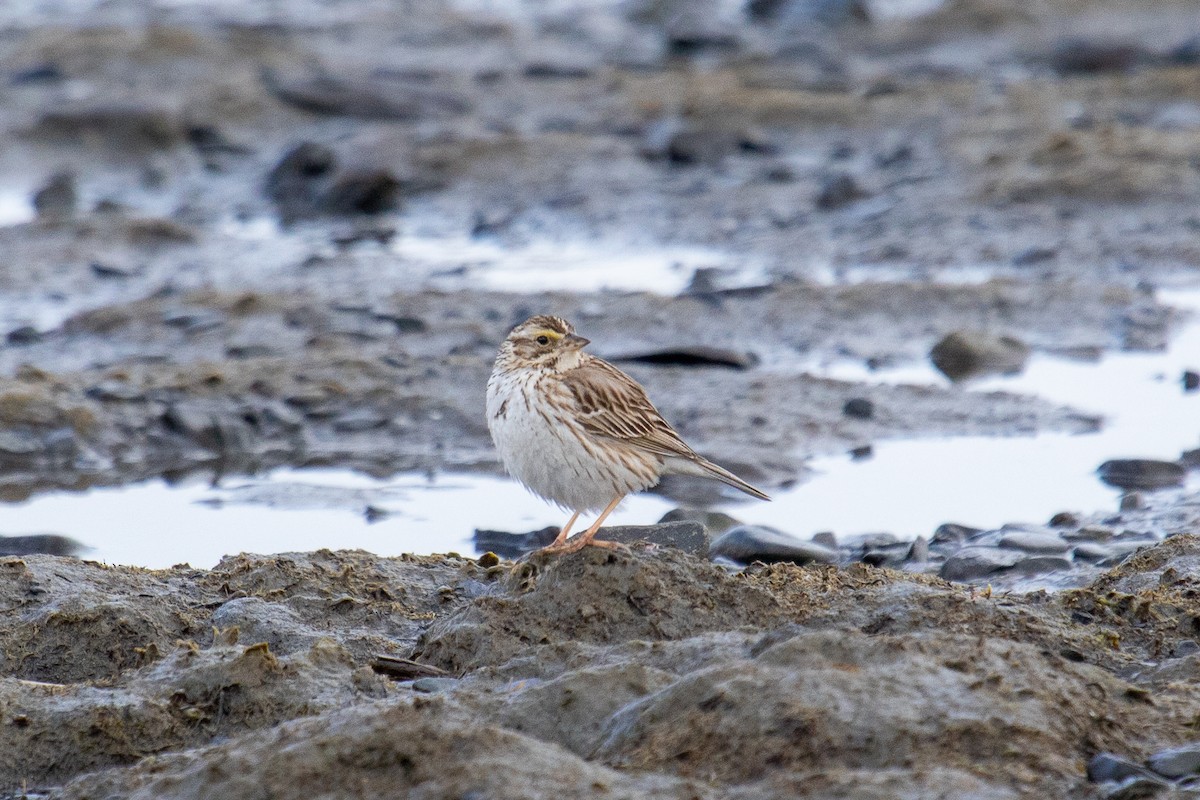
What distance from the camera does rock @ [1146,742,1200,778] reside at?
4.28 metres

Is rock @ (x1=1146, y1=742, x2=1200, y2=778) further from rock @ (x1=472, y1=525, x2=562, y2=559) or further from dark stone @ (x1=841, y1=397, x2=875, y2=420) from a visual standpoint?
dark stone @ (x1=841, y1=397, x2=875, y2=420)

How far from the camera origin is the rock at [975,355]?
11.4 metres

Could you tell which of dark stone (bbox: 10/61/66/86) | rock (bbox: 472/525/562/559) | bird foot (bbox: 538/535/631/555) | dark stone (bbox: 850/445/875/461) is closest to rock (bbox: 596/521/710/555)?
bird foot (bbox: 538/535/631/555)

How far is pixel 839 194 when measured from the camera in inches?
629

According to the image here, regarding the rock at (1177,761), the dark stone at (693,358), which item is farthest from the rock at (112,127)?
the rock at (1177,761)

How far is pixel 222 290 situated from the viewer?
1378 centimetres

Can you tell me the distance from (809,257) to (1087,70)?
8215mm

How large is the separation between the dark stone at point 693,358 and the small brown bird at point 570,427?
13.7 ft

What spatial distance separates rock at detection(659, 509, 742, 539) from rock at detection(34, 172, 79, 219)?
402 inches

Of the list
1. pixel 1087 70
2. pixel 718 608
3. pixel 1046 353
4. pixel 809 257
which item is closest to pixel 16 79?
pixel 809 257

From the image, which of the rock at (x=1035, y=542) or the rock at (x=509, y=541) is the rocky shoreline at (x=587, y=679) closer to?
the rock at (x=1035, y=542)

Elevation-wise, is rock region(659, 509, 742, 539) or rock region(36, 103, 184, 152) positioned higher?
rock region(36, 103, 184, 152)

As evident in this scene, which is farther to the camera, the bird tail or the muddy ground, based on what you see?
the bird tail

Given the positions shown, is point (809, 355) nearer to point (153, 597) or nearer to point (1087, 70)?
point (153, 597)
